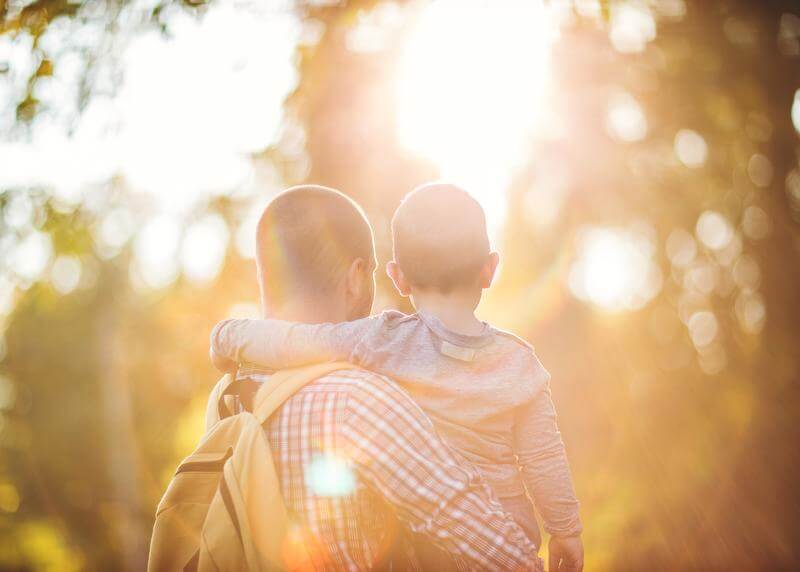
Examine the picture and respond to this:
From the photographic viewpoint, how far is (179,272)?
43.1 ft

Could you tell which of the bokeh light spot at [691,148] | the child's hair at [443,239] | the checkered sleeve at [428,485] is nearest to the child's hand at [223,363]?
the checkered sleeve at [428,485]

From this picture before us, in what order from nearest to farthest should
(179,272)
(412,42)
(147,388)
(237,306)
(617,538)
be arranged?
(412,42)
(617,538)
(237,306)
(179,272)
(147,388)

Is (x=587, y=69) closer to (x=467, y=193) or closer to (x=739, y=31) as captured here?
(x=739, y=31)

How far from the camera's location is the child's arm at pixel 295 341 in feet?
6.61

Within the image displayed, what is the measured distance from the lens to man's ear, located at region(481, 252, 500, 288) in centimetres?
225

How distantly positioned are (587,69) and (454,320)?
507 cm

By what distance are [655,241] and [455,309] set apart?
23.4ft

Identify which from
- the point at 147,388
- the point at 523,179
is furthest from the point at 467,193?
the point at 147,388

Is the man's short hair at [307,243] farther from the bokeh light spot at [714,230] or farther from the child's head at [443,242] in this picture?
the bokeh light spot at [714,230]

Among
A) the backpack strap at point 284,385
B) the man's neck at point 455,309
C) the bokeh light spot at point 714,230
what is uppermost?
the backpack strap at point 284,385

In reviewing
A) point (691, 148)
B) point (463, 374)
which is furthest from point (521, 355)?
point (691, 148)

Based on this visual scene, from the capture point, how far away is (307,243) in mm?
2164

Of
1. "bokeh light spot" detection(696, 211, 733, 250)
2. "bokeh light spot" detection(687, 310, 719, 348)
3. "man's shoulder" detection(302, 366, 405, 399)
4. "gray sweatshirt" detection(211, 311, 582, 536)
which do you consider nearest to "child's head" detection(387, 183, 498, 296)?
"gray sweatshirt" detection(211, 311, 582, 536)

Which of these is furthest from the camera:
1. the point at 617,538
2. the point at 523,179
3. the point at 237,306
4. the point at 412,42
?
the point at 237,306
